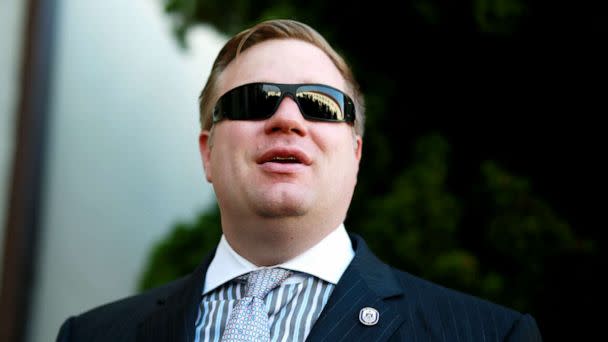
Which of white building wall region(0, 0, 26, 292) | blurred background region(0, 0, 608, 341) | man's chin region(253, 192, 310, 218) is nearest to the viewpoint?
man's chin region(253, 192, 310, 218)

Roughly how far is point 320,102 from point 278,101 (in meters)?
0.13

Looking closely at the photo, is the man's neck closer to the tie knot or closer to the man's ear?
the tie knot

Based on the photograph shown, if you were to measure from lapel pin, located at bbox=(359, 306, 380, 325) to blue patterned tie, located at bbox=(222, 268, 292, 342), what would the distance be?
0.25 metres

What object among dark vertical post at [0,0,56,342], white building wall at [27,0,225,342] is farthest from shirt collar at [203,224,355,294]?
dark vertical post at [0,0,56,342]

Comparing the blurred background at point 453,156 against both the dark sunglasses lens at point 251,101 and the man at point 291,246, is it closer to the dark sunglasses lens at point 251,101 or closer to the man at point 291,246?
the man at point 291,246

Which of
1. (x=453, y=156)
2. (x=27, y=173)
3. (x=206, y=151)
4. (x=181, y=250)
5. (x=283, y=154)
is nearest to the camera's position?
(x=283, y=154)

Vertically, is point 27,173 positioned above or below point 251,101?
below

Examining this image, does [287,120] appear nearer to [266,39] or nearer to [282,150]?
[282,150]

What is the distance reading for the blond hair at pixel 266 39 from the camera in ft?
6.77

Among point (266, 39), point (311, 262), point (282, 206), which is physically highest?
point (266, 39)

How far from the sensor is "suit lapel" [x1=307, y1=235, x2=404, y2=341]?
5.43 ft

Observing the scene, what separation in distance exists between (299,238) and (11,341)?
3.46 m

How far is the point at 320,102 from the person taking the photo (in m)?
1.90

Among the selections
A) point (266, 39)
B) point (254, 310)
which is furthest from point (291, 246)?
point (266, 39)
